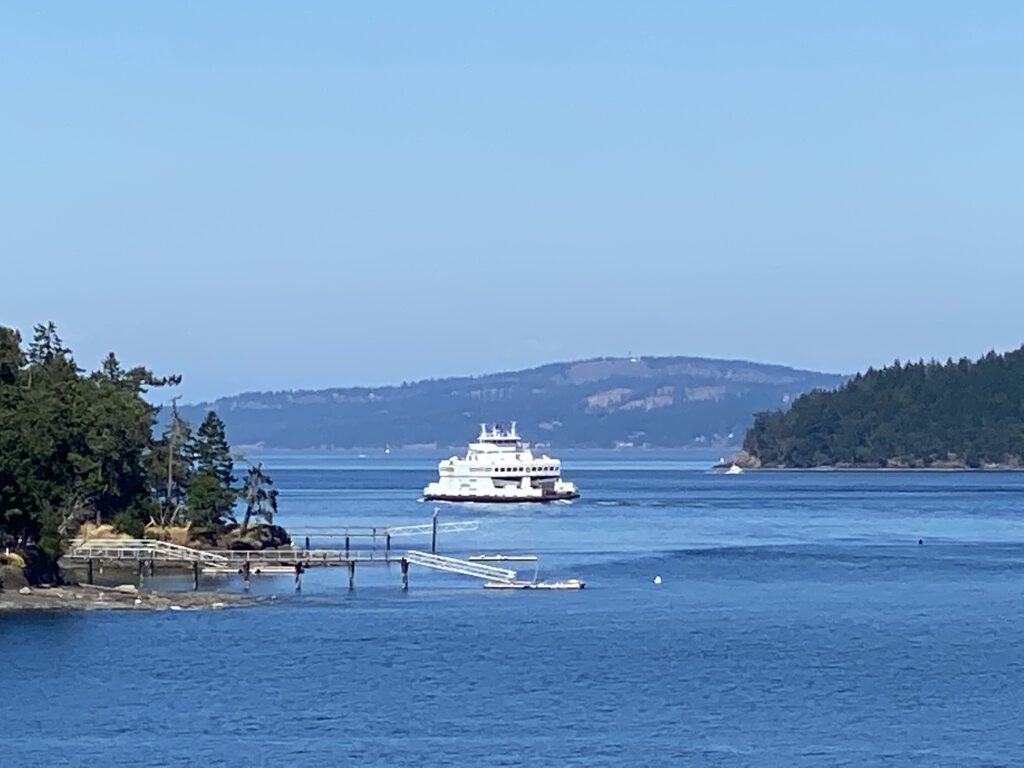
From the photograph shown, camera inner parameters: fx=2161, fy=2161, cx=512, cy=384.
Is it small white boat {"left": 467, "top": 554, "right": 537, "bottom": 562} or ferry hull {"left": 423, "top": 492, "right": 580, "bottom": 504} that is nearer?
small white boat {"left": 467, "top": 554, "right": 537, "bottom": 562}

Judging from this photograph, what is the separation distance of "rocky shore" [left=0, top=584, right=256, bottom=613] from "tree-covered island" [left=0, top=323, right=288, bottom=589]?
266 centimetres

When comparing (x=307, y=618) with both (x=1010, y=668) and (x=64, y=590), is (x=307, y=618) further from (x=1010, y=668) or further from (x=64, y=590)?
(x=1010, y=668)

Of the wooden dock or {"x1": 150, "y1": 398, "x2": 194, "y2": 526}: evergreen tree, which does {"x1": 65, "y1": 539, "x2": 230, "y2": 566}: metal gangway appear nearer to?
the wooden dock

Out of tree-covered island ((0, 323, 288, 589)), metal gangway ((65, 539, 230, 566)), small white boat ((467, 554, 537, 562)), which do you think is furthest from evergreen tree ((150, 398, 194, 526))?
small white boat ((467, 554, 537, 562))

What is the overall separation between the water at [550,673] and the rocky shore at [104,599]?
1839 mm

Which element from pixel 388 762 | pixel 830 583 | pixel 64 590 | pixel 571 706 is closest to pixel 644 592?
pixel 830 583

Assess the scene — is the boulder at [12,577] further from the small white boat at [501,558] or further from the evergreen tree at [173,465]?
the small white boat at [501,558]

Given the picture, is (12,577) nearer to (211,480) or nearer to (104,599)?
(104,599)

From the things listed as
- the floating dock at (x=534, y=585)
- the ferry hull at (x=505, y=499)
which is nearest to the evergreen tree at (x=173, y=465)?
the floating dock at (x=534, y=585)

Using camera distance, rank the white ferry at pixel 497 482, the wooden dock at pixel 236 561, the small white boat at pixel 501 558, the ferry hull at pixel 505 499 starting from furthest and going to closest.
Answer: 1. the white ferry at pixel 497 482
2. the ferry hull at pixel 505 499
3. the small white boat at pixel 501 558
4. the wooden dock at pixel 236 561

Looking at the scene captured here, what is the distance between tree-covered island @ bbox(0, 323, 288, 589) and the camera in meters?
84.8

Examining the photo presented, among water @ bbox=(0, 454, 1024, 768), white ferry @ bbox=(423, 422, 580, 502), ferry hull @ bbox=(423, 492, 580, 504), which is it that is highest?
white ferry @ bbox=(423, 422, 580, 502)

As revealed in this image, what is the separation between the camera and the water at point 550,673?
172ft

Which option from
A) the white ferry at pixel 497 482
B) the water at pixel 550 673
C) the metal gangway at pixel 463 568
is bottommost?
the water at pixel 550 673
